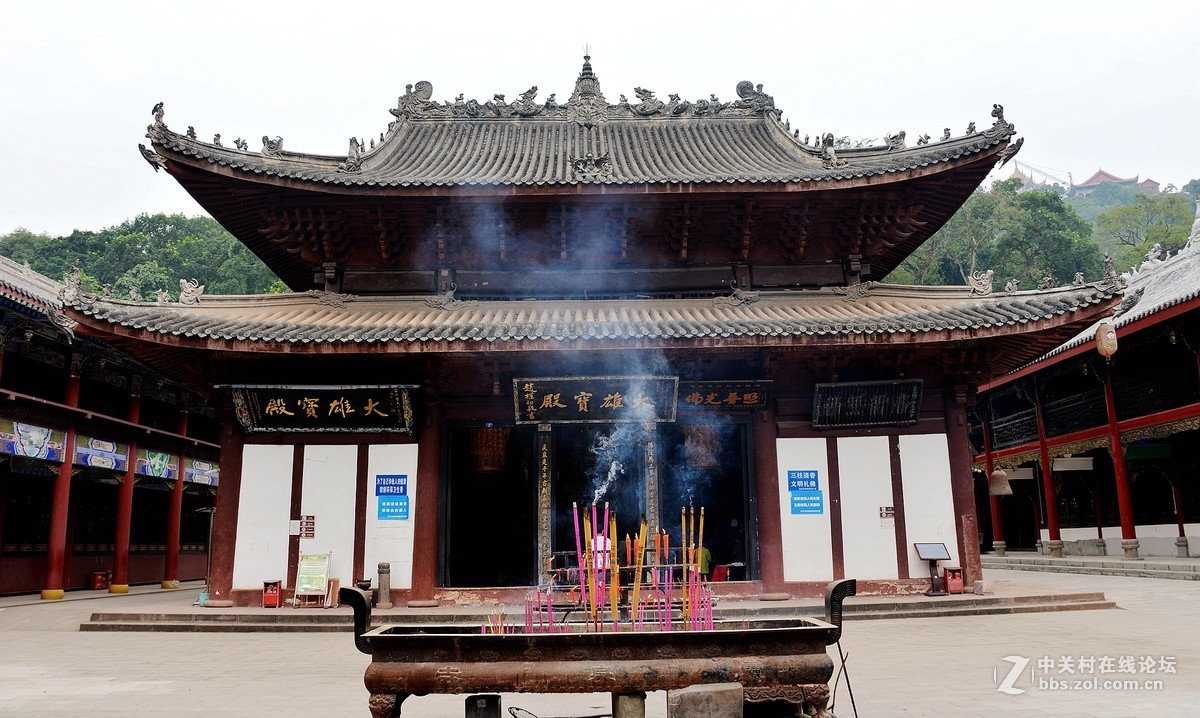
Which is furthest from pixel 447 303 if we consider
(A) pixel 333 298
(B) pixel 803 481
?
(B) pixel 803 481

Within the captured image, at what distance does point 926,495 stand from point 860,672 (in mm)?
5461

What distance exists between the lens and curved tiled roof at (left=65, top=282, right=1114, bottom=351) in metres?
10.5

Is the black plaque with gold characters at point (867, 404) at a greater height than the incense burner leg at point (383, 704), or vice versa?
the black plaque with gold characters at point (867, 404)

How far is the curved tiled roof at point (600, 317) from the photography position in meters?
10.5

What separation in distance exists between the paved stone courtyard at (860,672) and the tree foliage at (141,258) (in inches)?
1578

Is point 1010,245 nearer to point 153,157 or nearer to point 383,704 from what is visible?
point 153,157

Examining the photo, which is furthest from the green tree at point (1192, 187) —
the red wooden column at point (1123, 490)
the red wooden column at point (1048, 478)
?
the red wooden column at point (1123, 490)

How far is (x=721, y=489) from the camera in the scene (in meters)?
16.2

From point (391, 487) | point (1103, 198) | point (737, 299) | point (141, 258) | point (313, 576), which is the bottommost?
point (313, 576)

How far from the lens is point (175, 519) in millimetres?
21125

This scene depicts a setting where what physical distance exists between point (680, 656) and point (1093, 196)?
123 metres

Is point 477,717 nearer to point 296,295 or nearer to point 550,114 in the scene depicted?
point 296,295

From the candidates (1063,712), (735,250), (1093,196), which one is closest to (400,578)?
(735,250)

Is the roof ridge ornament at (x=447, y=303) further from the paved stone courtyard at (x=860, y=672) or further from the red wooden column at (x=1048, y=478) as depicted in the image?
the red wooden column at (x=1048, y=478)
